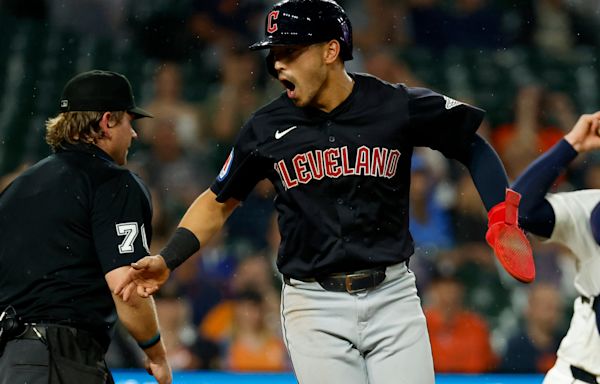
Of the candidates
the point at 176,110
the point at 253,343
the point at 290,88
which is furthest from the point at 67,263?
the point at 176,110

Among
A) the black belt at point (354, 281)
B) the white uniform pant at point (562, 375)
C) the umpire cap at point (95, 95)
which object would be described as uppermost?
the umpire cap at point (95, 95)

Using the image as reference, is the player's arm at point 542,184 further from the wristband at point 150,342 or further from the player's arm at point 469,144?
the wristband at point 150,342

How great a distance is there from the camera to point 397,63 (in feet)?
29.7

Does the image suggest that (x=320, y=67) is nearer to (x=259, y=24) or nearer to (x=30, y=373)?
(x=30, y=373)

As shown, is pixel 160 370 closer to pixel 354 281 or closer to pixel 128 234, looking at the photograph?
pixel 128 234

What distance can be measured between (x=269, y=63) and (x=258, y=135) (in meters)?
0.27

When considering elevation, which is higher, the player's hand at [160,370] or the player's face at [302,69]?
the player's face at [302,69]

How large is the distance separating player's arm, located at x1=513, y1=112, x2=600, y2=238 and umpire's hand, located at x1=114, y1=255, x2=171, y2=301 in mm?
1292

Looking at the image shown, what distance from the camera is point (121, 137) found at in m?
3.97

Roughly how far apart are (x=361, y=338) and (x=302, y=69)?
0.91 metres

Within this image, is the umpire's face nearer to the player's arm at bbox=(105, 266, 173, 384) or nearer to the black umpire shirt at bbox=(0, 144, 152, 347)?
the black umpire shirt at bbox=(0, 144, 152, 347)

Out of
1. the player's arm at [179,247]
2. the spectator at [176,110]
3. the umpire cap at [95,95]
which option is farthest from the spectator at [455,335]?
the umpire cap at [95,95]

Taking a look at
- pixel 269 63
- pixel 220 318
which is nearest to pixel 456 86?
pixel 220 318

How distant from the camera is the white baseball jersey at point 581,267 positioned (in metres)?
3.69
